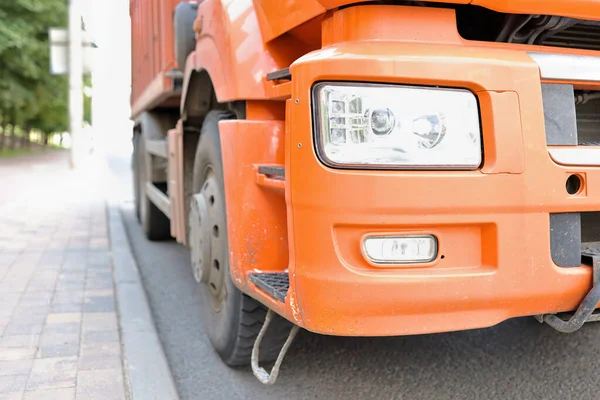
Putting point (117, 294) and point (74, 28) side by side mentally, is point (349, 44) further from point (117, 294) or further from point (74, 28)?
point (74, 28)

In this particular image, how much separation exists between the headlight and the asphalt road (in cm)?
138

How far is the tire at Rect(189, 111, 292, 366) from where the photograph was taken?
2861 millimetres

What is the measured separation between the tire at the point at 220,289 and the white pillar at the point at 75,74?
1734cm

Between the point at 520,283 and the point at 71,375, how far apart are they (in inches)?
83.9

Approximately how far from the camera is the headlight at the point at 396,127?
1.92 meters

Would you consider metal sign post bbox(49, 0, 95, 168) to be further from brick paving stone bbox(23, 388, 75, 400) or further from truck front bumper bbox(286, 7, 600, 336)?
truck front bumper bbox(286, 7, 600, 336)

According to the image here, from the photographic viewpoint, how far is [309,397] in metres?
2.90

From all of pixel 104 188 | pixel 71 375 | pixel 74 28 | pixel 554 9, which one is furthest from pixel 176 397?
pixel 74 28

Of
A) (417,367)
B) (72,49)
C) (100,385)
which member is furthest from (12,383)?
(72,49)

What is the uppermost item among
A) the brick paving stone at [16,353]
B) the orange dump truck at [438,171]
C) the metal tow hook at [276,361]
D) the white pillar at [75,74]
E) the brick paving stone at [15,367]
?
the white pillar at [75,74]

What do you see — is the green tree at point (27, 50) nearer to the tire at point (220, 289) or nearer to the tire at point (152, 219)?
the tire at point (152, 219)

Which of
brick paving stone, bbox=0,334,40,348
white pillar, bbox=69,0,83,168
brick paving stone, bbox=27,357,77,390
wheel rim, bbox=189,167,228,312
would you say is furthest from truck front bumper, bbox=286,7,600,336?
white pillar, bbox=69,0,83,168

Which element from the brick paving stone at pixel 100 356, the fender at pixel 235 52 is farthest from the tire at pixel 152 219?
the fender at pixel 235 52

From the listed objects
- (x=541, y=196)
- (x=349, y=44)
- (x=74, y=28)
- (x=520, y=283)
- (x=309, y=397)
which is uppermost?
(x=74, y=28)
